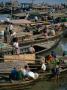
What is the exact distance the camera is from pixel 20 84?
71.7ft

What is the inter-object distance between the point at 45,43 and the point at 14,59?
7514mm

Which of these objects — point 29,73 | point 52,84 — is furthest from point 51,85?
point 29,73

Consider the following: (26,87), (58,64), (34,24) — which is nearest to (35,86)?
(26,87)

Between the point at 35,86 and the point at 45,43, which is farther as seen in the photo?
the point at 45,43

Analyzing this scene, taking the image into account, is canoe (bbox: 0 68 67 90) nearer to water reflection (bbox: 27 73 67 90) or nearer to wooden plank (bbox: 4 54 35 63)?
water reflection (bbox: 27 73 67 90)

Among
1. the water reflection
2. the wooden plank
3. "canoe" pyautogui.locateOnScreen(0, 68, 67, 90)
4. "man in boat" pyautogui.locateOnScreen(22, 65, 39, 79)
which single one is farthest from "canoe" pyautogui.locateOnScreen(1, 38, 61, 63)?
"canoe" pyautogui.locateOnScreen(0, 68, 67, 90)

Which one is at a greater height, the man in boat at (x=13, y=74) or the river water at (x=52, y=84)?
the man in boat at (x=13, y=74)

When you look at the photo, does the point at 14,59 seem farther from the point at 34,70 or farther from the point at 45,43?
the point at 45,43

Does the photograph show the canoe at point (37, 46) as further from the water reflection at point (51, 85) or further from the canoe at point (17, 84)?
the canoe at point (17, 84)

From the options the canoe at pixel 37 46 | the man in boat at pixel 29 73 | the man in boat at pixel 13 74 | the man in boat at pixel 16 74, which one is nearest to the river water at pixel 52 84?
the man in boat at pixel 29 73

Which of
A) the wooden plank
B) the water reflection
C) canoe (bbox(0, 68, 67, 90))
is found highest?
the wooden plank

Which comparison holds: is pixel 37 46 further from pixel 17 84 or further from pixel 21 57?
pixel 17 84

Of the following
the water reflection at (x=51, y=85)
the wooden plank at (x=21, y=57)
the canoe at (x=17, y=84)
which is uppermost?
the wooden plank at (x=21, y=57)

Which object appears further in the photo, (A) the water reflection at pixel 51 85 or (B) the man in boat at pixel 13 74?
(A) the water reflection at pixel 51 85
